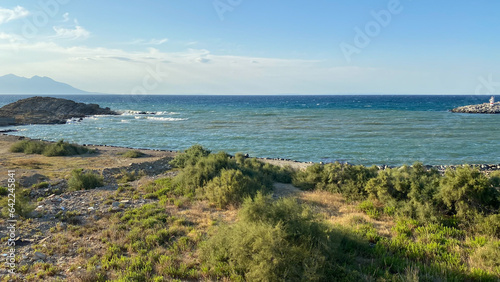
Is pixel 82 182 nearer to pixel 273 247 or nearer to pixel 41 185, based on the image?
pixel 41 185

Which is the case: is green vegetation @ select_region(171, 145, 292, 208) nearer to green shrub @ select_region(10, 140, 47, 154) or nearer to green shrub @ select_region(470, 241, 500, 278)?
green shrub @ select_region(470, 241, 500, 278)

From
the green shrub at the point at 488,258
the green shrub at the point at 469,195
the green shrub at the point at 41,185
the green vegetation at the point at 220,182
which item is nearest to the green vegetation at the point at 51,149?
the green shrub at the point at 41,185

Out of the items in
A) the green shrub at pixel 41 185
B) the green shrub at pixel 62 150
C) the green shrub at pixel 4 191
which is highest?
the green shrub at pixel 4 191


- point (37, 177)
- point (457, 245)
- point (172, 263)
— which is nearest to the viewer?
point (172, 263)

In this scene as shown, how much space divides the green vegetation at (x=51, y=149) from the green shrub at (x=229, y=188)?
19.4 metres

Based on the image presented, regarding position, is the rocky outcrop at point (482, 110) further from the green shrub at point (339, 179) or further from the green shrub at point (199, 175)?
the green shrub at point (199, 175)

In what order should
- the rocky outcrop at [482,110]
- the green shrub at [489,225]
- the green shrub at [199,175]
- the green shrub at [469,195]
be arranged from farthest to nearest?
the rocky outcrop at [482,110] < the green shrub at [199,175] < the green shrub at [469,195] < the green shrub at [489,225]

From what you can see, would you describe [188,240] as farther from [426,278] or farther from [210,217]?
[426,278]

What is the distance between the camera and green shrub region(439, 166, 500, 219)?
29.0ft

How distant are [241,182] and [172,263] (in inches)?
221

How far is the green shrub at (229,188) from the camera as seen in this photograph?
36.9 feet

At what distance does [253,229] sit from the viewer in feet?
20.1

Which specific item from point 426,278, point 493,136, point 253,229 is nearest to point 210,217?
point 253,229

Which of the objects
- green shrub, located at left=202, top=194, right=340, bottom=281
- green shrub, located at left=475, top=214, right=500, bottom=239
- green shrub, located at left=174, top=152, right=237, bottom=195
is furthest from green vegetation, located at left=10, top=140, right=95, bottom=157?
green shrub, located at left=475, top=214, right=500, bottom=239
